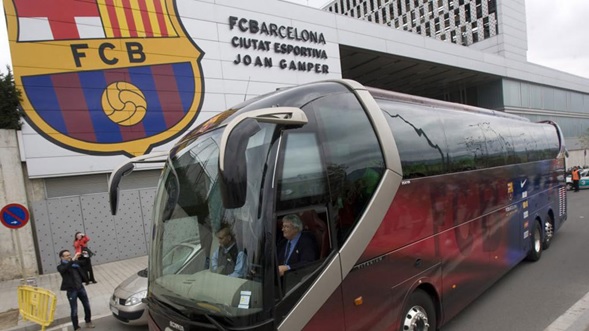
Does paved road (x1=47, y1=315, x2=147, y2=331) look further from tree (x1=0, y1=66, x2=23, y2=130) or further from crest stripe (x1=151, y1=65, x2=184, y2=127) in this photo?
crest stripe (x1=151, y1=65, x2=184, y2=127)

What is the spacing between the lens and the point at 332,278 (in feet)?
9.87

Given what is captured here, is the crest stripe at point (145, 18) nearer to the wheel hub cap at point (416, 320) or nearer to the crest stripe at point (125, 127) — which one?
the crest stripe at point (125, 127)

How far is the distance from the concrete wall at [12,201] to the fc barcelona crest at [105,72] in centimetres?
105

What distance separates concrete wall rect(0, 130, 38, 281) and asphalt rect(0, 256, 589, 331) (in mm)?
455

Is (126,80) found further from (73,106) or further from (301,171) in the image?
(301,171)

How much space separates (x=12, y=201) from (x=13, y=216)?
493 cm

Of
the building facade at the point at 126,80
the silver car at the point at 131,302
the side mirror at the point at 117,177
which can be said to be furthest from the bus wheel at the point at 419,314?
the building facade at the point at 126,80

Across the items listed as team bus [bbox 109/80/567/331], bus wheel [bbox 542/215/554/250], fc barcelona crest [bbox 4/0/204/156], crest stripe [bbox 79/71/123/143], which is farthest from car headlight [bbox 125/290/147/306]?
bus wheel [bbox 542/215/554/250]

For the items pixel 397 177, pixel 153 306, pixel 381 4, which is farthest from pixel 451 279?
pixel 381 4

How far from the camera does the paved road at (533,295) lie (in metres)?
4.82

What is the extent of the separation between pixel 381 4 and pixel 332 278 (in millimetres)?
79527

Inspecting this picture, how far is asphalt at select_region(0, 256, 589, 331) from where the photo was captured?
462 centimetres

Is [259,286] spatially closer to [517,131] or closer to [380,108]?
[380,108]

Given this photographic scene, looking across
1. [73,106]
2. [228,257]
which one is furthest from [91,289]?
[228,257]
